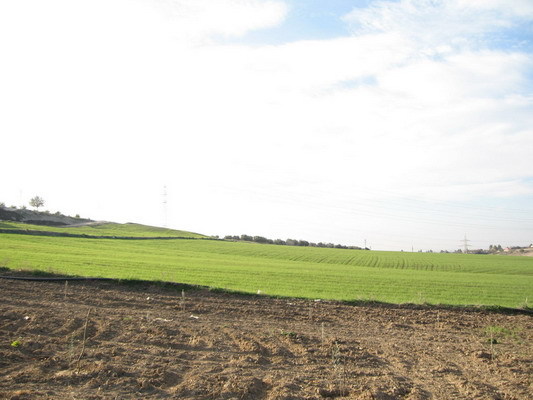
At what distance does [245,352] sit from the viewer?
352 inches

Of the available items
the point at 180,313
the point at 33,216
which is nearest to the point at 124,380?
the point at 180,313

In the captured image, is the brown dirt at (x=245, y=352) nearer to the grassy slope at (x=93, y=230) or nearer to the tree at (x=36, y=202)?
the grassy slope at (x=93, y=230)

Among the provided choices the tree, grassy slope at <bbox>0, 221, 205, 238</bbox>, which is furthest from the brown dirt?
the tree

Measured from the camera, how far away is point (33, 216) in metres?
87.8

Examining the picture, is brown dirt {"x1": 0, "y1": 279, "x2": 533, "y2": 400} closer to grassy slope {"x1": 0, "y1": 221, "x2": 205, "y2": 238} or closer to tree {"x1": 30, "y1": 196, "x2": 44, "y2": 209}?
grassy slope {"x1": 0, "y1": 221, "x2": 205, "y2": 238}

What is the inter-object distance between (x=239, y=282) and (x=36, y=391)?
54.2ft

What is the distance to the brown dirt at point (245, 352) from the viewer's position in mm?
7121

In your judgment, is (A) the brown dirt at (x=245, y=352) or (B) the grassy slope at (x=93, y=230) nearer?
(A) the brown dirt at (x=245, y=352)

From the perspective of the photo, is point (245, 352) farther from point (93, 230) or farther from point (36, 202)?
point (36, 202)

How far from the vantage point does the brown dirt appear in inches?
280

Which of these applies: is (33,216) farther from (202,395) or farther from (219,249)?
(202,395)

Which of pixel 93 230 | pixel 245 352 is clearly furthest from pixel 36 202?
pixel 245 352

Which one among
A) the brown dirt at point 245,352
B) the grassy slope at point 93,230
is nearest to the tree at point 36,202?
the grassy slope at point 93,230

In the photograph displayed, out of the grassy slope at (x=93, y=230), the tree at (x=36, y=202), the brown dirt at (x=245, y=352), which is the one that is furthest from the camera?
the tree at (x=36, y=202)
